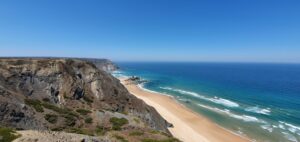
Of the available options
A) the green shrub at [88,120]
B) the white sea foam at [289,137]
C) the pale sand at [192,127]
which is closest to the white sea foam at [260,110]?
the white sea foam at [289,137]

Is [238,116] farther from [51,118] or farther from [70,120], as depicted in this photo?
[51,118]

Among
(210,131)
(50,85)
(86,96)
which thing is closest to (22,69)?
(50,85)

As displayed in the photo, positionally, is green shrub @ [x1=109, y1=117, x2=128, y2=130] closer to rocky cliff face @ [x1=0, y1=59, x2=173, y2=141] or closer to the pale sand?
rocky cliff face @ [x1=0, y1=59, x2=173, y2=141]

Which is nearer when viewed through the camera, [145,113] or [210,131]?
[145,113]

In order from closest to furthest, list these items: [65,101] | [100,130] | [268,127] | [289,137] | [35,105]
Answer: [100,130]
[35,105]
[65,101]
[289,137]
[268,127]

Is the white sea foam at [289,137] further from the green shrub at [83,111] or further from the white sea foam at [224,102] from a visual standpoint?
the green shrub at [83,111]

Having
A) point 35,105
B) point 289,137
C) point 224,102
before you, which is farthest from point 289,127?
point 35,105

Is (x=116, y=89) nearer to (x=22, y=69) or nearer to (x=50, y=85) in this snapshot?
(x=50, y=85)
